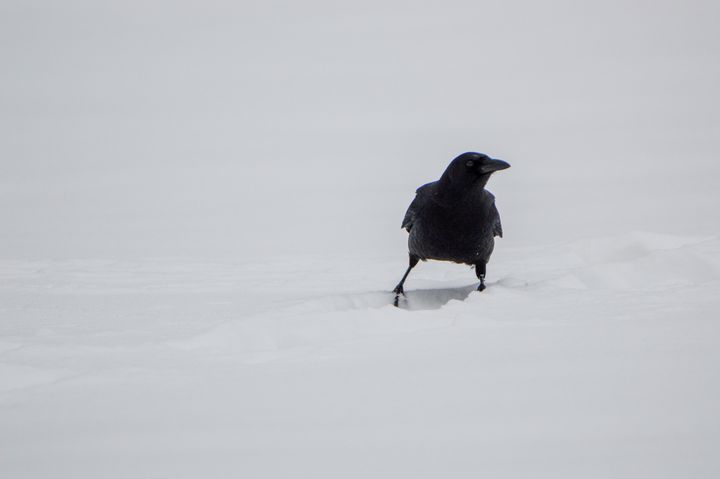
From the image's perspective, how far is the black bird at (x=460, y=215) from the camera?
166 inches

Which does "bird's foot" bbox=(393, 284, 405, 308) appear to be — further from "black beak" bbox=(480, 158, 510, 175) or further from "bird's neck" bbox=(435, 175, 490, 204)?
"black beak" bbox=(480, 158, 510, 175)

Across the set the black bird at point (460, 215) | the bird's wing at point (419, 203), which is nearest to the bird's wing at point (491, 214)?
the black bird at point (460, 215)

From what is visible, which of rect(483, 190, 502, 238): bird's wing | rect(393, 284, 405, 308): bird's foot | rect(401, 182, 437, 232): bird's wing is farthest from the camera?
→ rect(401, 182, 437, 232): bird's wing

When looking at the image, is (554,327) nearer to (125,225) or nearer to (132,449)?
(132,449)

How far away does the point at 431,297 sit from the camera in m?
4.34

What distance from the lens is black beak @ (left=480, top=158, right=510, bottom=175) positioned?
4.11 m

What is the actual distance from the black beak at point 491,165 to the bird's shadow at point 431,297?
832mm

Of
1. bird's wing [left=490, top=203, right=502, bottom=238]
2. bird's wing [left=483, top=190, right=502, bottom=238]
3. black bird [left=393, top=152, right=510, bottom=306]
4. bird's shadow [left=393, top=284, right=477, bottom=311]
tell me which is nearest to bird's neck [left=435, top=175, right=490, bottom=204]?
black bird [left=393, top=152, right=510, bottom=306]

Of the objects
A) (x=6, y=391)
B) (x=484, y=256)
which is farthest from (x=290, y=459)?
(x=484, y=256)

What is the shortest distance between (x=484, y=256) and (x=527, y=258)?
4.36 ft

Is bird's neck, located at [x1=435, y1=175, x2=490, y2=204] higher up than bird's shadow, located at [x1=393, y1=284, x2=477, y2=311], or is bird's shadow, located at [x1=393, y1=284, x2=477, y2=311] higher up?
bird's neck, located at [x1=435, y1=175, x2=490, y2=204]

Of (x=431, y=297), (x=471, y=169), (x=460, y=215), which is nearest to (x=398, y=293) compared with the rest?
(x=431, y=297)

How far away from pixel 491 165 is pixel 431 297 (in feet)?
3.23

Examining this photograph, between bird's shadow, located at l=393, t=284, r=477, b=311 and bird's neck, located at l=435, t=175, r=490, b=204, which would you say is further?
bird's neck, located at l=435, t=175, r=490, b=204
